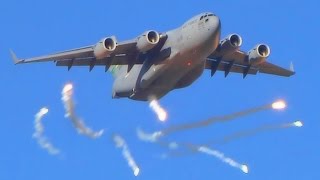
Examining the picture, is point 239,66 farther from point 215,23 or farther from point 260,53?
point 215,23

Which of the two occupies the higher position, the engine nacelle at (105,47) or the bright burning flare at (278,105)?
the engine nacelle at (105,47)

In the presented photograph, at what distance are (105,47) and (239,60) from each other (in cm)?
625

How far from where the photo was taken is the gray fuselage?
4031 cm

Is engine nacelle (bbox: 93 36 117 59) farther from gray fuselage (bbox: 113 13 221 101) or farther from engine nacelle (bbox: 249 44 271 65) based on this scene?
engine nacelle (bbox: 249 44 271 65)

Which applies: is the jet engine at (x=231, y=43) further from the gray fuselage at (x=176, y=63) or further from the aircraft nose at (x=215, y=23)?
the aircraft nose at (x=215, y=23)

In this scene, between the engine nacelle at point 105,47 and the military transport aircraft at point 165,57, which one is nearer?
the military transport aircraft at point 165,57

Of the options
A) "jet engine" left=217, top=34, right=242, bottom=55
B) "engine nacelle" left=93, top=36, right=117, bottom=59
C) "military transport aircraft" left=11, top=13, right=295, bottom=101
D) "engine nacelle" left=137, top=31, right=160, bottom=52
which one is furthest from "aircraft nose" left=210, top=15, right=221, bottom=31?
"engine nacelle" left=93, top=36, right=117, bottom=59

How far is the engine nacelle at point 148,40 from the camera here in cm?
4141

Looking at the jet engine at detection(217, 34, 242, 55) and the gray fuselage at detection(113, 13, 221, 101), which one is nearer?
the gray fuselage at detection(113, 13, 221, 101)

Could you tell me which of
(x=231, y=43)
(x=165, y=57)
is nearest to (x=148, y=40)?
(x=165, y=57)

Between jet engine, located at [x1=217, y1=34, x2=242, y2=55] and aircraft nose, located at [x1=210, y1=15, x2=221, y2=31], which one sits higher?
aircraft nose, located at [x1=210, y1=15, x2=221, y2=31]

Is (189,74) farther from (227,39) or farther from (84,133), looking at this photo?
(84,133)

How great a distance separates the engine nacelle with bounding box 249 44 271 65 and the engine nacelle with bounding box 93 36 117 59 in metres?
5.85

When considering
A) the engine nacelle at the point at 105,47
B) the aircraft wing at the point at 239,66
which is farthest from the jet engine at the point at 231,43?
the engine nacelle at the point at 105,47
